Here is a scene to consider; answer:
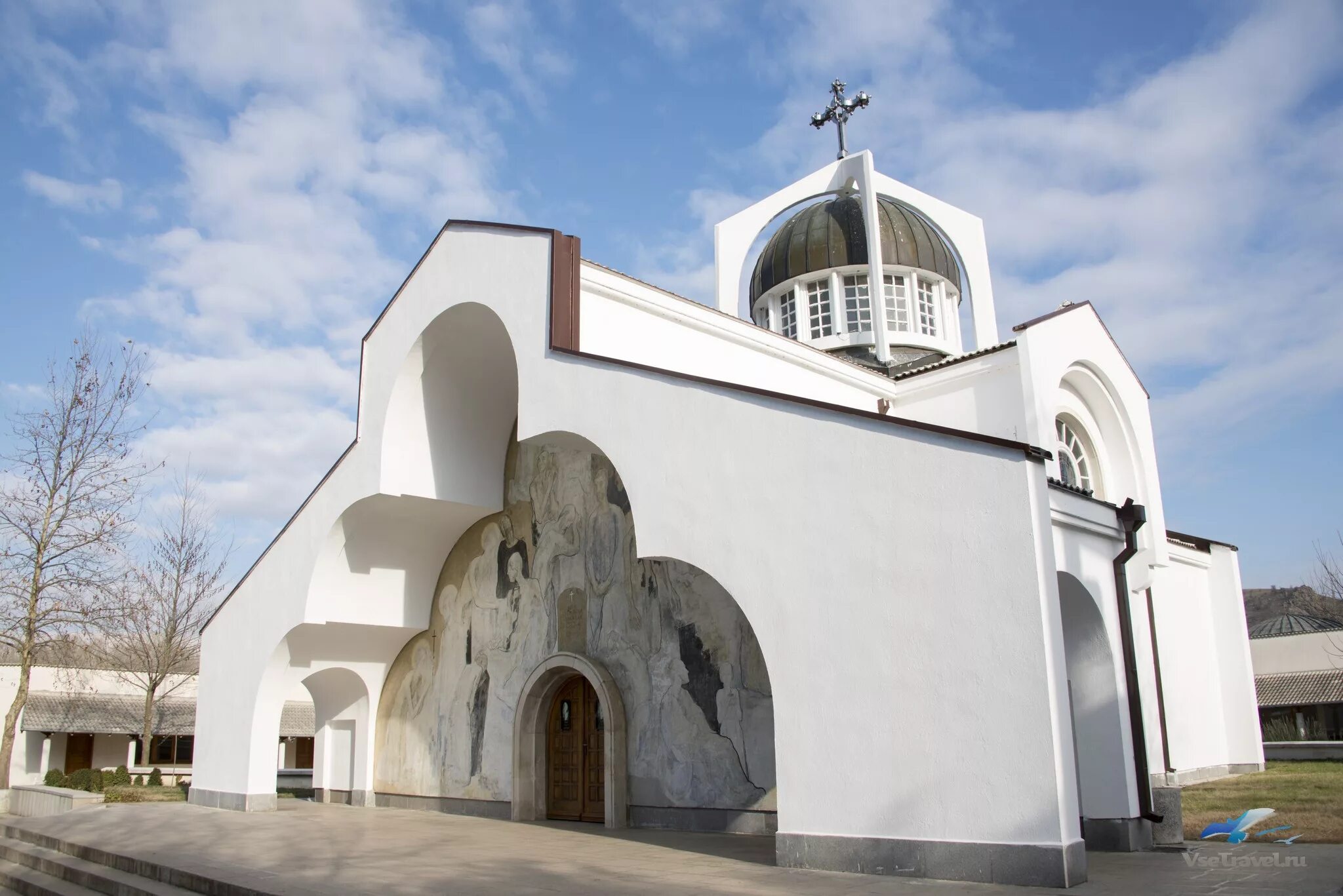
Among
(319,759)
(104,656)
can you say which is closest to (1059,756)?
(319,759)

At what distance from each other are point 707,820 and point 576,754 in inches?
110

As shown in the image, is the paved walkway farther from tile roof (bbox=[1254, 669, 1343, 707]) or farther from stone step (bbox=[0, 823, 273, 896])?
tile roof (bbox=[1254, 669, 1343, 707])

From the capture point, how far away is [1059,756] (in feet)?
22.1

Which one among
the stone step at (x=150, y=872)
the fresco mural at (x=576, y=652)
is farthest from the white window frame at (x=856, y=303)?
the stone step at (x=150, y=872)

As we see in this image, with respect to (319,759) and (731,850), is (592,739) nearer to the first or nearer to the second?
(731,850)

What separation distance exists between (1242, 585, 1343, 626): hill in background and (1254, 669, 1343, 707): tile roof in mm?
1702

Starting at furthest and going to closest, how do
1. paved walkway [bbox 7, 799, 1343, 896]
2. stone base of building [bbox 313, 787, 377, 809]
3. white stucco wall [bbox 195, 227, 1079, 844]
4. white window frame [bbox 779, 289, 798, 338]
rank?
white window frame [bbox 779, 289, 798, 338] < stone base of building [bbox 313, 787, 377, 809] < white stucco wall [bbox 195, 227, 1079, 844] < paved walkway [bbox 7, 799, 1343, 896]

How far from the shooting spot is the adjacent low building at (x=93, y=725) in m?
31.1

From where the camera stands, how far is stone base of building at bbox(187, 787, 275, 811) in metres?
15.1

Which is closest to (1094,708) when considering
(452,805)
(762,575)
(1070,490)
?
(1070,490)

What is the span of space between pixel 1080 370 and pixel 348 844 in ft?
35.1

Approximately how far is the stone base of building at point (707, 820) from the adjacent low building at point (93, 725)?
21.3 metres

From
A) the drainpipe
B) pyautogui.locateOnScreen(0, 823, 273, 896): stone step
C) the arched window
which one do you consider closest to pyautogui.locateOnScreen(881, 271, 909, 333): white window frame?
the arched window

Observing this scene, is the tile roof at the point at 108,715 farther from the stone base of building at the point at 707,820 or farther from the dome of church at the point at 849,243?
the stone base of building at the point at 707,820
